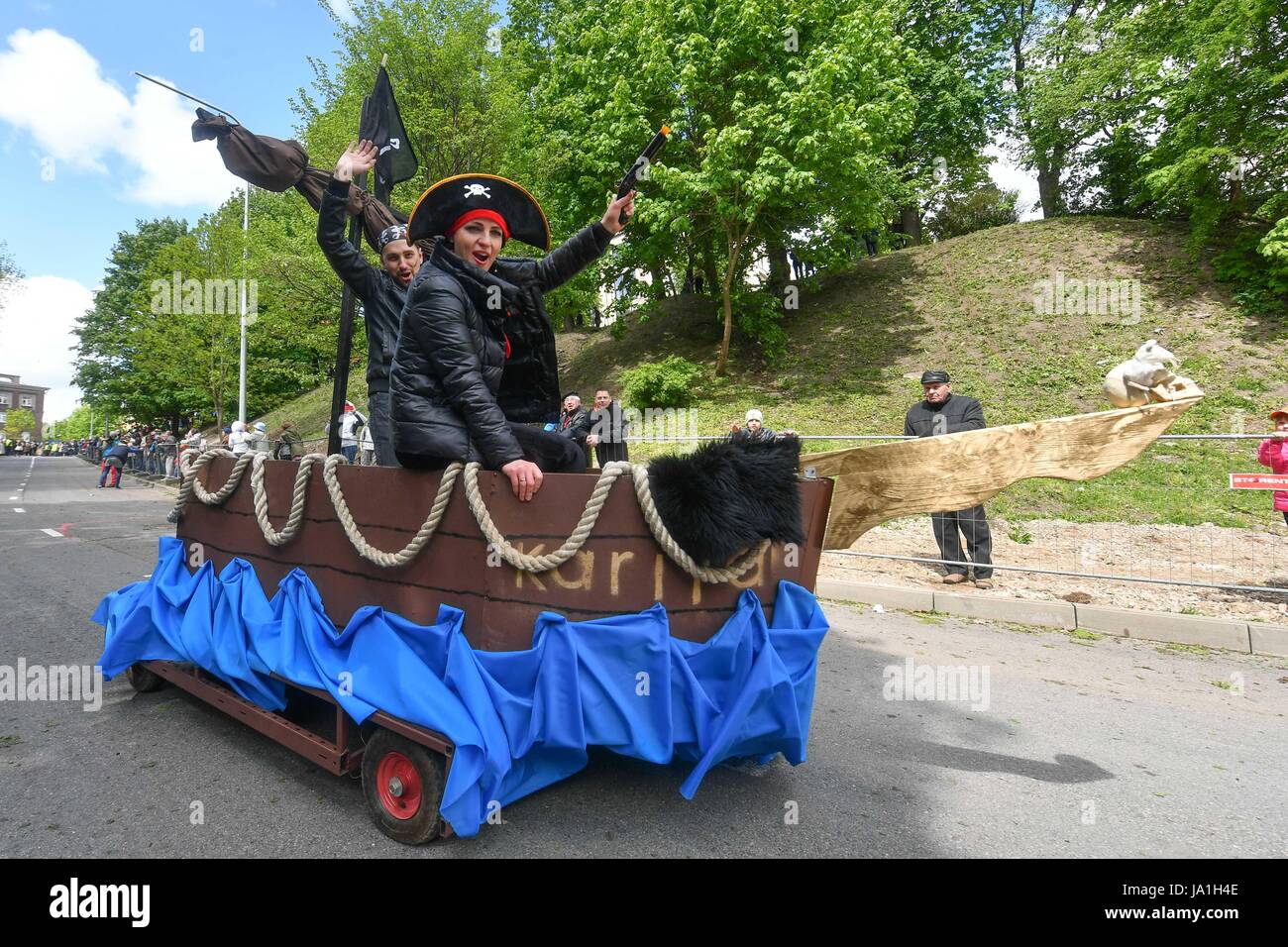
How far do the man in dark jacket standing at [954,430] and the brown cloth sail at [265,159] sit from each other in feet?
17.4

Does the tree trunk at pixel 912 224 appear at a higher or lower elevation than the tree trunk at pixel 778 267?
higher

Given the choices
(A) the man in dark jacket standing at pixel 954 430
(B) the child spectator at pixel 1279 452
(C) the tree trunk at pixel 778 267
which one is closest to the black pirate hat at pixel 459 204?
(A) the man in dark jacket standing at pixel 954 430

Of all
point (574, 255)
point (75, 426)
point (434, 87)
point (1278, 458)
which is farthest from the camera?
point (75, 426)

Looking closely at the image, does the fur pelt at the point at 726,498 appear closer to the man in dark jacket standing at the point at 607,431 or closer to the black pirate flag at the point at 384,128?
the black pirate flag at the point at 384,128

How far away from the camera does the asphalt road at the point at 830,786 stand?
7.41ft

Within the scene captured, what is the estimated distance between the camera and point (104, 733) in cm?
310

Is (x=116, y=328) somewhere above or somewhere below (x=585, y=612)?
above

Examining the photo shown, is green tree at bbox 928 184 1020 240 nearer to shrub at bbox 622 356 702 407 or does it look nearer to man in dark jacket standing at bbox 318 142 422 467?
shrub at bbox 622 356 702 407

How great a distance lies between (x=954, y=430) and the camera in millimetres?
6574

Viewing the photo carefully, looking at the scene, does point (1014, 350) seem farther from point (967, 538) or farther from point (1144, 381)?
point (1144, 381)

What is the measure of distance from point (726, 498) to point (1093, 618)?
16.0 ft

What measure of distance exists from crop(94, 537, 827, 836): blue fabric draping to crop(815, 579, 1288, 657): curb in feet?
13.8

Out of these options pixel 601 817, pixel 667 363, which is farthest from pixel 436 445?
pixel 667 363

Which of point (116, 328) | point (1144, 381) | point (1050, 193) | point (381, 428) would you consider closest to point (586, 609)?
point (381, 428)
